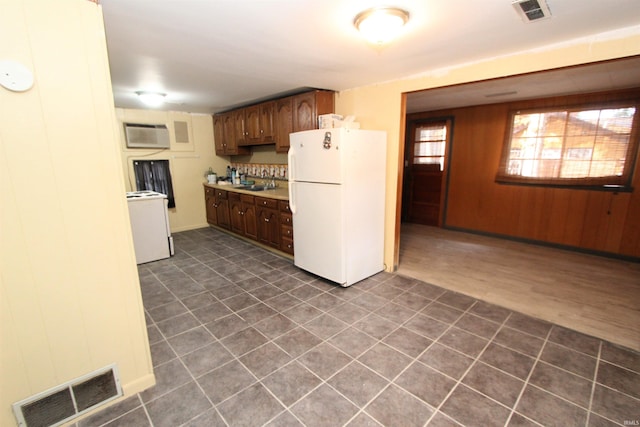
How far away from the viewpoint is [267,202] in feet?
13.3

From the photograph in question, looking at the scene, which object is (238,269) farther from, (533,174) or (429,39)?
(533,174)

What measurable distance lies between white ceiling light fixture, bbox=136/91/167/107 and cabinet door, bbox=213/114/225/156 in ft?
4.03

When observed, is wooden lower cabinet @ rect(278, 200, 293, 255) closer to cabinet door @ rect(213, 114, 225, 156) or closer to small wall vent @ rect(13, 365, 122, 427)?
small wall vent @ rect(13, 365, 122, 427)

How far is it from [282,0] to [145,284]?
3.17 m

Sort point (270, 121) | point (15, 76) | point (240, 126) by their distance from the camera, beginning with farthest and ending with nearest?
point (240, 126) < point (270, 121) < point (15, 76)

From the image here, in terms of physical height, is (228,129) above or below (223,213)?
above

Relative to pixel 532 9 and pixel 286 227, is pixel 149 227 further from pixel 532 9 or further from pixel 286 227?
pixel 532 9

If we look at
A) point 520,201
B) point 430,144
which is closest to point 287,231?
point 430,144

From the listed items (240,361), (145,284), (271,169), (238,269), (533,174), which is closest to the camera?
(240,361)

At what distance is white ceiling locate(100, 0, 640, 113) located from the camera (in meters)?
1.58

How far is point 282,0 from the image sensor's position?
4.88ft

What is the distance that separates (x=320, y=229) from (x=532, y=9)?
2.34 meters

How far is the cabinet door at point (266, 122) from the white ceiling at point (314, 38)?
907mm

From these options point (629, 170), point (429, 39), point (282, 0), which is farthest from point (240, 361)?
point (629, 170)
